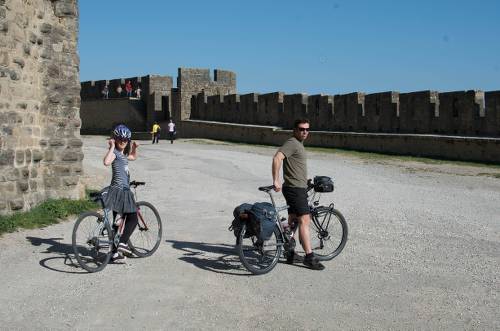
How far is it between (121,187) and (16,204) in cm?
305

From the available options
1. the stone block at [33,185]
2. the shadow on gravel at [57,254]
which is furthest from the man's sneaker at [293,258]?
the stone block at [33,185]

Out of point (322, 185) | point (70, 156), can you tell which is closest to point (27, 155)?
point (70, 156)

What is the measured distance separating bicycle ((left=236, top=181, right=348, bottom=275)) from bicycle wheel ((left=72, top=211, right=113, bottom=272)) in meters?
1.41

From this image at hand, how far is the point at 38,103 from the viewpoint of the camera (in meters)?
10.5

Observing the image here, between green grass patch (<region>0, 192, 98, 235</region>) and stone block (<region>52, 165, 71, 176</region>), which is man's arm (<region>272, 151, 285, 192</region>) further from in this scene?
stone block (<region>52, 165, 71, 176</region>)

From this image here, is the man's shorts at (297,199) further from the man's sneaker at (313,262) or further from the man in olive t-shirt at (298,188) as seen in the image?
the man's sneaker at (313,262)

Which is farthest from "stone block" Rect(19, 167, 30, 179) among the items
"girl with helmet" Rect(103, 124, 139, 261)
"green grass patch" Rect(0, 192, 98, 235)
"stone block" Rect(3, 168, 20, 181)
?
"girl with helmet" Rect(103, 124, 139, 261)

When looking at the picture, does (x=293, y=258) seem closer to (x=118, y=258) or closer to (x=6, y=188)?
(x=118, y=258)

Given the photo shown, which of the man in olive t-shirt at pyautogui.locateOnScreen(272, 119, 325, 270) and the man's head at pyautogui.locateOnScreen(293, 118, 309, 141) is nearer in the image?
the man in olive t-shirt at pyautogui.locateOnScreen(272, 119, 325, 270)

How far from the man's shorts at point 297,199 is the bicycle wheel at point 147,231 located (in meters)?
1.63

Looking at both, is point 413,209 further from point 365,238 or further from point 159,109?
point 159,109

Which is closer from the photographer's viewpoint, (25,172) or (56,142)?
(25,172)

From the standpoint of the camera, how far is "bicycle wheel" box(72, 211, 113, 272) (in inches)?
269

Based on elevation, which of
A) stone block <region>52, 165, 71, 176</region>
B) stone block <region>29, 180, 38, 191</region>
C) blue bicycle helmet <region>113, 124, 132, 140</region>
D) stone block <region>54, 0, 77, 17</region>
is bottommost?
stone block <region>29, 180, 38, 191</region>
